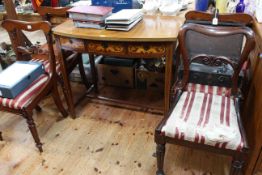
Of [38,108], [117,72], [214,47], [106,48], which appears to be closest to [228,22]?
[214,47]

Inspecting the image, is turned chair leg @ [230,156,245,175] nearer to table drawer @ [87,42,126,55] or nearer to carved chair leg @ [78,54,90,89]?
table drawer @ [87,42,126,55]

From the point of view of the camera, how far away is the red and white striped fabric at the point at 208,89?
4.55 ft

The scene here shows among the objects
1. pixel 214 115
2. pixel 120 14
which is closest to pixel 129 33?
pixel 120 14

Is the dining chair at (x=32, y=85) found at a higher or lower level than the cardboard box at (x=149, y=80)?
higher

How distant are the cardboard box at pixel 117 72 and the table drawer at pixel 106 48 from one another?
0.63 metres

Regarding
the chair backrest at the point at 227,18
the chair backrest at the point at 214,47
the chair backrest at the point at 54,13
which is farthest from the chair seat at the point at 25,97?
the chair backrest at the point at 227,18

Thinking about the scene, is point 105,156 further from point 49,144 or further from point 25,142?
point 25,142

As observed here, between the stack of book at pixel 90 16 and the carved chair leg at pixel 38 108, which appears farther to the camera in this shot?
the carved chair leg at pixel 38 108

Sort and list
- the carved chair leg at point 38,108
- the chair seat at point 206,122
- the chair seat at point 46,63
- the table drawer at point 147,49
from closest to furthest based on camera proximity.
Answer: the chair seat at point 206,122, the table drawer at point 147,49, the chair seat at point 46,63, the carved chair leg at point 38,108

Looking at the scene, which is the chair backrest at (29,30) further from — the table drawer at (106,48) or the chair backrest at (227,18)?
the chair backrest at (227,18)

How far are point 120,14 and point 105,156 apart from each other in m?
0.97

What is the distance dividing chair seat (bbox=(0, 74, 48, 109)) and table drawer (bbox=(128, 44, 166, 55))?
71 centimetres

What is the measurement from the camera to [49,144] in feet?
5.65

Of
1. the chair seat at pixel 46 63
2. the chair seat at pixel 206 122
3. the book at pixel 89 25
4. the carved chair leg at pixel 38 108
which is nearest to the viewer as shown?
the chair seat at pixel 206 122
